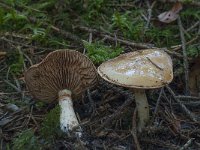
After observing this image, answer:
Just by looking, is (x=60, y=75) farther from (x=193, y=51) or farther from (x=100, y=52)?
(x=193, y=51)

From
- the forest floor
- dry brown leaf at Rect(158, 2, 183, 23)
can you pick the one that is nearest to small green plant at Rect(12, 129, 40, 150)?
the forest floor

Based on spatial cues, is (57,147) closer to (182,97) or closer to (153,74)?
(153,74)

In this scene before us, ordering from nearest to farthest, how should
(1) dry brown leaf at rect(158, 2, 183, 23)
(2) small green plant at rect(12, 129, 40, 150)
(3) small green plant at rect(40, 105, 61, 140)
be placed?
1. (2) small green plant at rect(12, 129, 40, 150)
2. (3) small green plant at rect(40, 105, 61, 140)
3. (1) dry brown leaf at rect(158, 2, 183, 23)

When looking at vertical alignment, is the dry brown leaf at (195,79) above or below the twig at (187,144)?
above

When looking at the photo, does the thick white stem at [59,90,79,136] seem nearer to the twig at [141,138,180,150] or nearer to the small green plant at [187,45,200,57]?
the twig at [141,138,180,150]

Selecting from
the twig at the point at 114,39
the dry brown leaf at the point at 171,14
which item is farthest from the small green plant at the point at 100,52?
the dry brown leaf at the point at 171,14

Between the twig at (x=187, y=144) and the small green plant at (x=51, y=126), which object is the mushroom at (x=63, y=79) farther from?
the twig at (x=187, y=144)

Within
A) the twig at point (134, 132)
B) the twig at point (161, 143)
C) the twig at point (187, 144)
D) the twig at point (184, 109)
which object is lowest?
the twig at point (161, 143)
